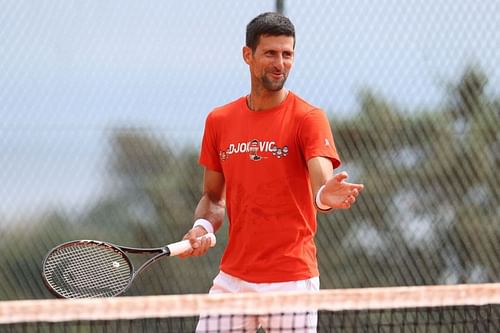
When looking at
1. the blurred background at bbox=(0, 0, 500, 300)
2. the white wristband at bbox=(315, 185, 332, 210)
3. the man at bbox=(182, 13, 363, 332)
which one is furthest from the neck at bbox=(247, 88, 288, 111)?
the blurred background at bbox=(0, 0, 500, 300)

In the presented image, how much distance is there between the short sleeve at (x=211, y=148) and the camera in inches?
163

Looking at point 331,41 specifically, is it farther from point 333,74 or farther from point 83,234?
point 83,234

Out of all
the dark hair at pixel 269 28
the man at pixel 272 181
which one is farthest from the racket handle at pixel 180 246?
the dark hair at pixel 269 28

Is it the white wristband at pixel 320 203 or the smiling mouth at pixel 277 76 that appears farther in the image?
the smiling mouth at pixel 277 76

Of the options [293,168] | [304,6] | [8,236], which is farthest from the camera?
[304,6]

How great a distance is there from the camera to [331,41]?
6.39 metres

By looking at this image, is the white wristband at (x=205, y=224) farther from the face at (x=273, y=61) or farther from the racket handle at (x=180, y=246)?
the face at (x=273, y=61)

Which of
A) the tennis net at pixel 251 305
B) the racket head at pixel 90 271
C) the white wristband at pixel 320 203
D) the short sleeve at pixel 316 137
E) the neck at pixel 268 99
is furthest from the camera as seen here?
the racket head at pixel 90 271

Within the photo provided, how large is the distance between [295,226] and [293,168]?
0.65 feet

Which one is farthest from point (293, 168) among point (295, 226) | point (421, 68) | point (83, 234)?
point (421, 68)

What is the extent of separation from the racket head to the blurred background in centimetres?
180

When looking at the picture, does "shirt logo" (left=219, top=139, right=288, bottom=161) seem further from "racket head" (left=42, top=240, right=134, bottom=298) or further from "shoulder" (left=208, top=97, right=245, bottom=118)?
"racket head" (left=42, top=240, right=134, bottom=298)

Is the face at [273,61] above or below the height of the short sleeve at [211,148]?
above

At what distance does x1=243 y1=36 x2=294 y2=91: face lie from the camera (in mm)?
3924
